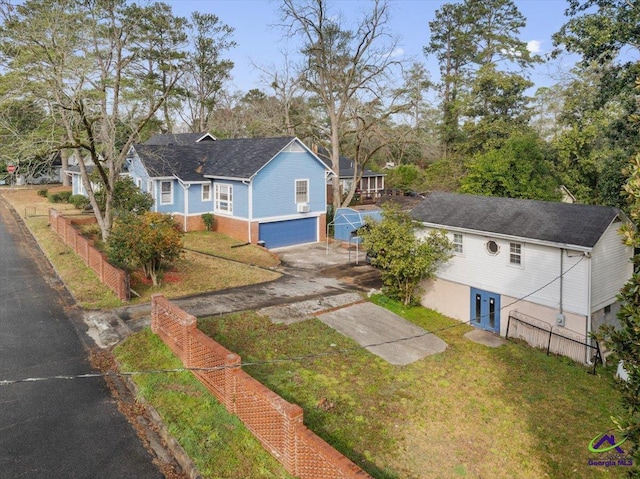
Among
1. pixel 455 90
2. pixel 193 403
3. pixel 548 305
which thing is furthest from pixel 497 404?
pixel 455 90

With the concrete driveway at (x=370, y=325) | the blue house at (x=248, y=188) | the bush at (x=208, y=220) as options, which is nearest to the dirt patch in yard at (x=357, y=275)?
the concrete driveway at (x=370, y=325)

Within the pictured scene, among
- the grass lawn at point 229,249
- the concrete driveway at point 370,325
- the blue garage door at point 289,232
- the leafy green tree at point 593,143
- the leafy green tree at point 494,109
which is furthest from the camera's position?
Answer: the leafy green tree at point 494,109

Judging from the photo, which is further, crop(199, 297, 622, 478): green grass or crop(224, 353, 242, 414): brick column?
crop(224, 353, 242, 414): brick column

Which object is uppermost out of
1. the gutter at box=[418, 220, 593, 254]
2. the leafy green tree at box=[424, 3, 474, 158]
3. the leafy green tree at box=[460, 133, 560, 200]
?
the leafy green tree at box=[424, 3, 474, 158]

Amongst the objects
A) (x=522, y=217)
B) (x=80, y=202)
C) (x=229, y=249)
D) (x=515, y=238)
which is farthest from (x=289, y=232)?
(x=80, y=202)

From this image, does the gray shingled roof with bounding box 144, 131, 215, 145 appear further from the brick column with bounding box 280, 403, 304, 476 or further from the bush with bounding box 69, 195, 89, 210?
the brick column with bounding box 280, 403, 304, 476

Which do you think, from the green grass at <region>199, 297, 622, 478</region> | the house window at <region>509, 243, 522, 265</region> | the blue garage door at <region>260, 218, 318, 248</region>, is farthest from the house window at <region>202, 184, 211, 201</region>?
the house window at <region>509, 243, 522, 265</region>

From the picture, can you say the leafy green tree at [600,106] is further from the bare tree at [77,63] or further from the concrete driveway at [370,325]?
the bare tree at [77,63]

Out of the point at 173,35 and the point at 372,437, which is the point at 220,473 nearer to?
the point at 372,437
